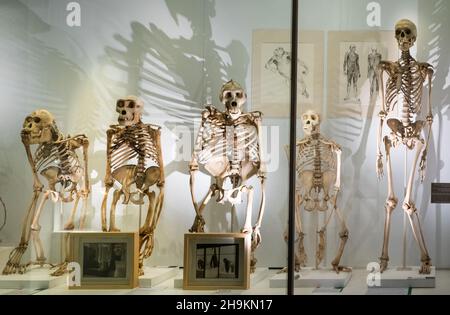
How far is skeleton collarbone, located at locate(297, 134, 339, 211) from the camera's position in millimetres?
4066

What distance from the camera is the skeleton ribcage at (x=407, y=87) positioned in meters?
4.06

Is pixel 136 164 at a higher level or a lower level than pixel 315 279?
higher

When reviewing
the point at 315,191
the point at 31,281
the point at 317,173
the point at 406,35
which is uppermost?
the point at 406,35

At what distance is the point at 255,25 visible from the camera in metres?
4.16

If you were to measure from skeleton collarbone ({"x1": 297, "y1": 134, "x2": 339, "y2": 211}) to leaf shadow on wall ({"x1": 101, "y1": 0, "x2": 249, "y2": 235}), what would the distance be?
0.58 metres

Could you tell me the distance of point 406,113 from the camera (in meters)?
4.06

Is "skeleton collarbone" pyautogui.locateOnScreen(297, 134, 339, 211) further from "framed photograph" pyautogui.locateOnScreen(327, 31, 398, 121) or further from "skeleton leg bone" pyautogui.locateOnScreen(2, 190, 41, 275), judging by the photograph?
"skeleton leg bone" pyautogui.locateOnScreen(2, 190, 41, 275)

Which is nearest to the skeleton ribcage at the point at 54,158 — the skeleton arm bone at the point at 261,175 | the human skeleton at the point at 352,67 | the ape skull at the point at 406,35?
the skeleton arm bone at the point at 261,175

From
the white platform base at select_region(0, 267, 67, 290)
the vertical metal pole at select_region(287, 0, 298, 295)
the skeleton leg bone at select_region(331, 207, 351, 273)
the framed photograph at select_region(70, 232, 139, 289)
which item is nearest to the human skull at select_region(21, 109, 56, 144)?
the framed photograph at select_region(70, 232, 139, 289)

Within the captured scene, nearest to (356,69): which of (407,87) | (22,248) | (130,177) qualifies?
(407,87)

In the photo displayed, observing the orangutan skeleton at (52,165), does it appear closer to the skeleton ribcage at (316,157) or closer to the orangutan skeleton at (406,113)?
the skeleton ribcage at (316,157)

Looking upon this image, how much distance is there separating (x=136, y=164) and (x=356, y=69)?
1.46 meters

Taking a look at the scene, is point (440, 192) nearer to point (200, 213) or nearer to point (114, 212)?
point (200, 213)

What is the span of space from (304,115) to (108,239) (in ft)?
4.52
